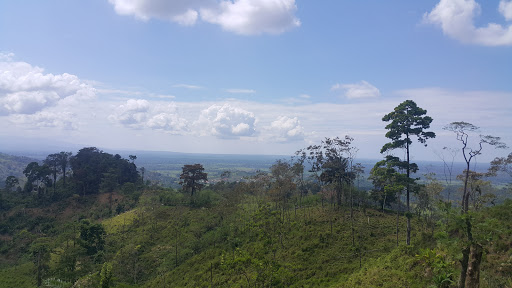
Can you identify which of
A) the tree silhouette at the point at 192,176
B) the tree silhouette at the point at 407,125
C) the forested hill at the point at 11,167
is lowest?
the forested hill at the point at 11,167

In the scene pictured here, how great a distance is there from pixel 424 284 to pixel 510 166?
58.7 feet

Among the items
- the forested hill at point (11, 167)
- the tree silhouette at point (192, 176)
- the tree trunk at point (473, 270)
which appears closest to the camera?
the tree trunk at point (473, 270)

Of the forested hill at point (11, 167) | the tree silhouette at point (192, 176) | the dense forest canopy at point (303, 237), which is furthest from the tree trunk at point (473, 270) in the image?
the forested hill at point (11, 167)

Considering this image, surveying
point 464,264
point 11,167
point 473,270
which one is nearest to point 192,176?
point 464,264

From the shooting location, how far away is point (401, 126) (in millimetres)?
23453

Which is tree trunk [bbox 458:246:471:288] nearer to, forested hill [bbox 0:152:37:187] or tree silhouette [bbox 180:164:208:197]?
tree silhouette [bbox 180:164:208:197]

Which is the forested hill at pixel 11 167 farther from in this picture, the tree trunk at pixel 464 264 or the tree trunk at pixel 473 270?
the tree trunk at pixel 473 270

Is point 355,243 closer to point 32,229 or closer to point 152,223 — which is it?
point 152,223

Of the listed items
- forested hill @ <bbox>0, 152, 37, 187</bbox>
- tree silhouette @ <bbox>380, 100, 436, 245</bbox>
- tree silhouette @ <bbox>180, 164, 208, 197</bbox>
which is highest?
tree silhouette @ <bbox>380, 100, 436, 245</bbox>

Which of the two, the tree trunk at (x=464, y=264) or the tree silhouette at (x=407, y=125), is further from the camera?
the tree silhouette at (x=407, y=125)

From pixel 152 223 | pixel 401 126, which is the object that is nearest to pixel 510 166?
pixel 401 126

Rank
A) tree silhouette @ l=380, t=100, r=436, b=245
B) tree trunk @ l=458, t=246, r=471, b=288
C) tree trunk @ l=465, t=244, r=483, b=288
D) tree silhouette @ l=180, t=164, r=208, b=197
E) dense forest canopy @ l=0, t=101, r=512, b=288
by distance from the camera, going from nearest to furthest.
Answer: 1. tree trunk @ l=458, t=246, r=471, b=288
2. tree trunk @ l=465, t=244, r=483, b=288
3. dense forest canopy @ l=0, t=101, r=512, b=288
4. tree silhouette @ l=380, t=100, r=436, b=245
5. tree silhouette @ l=180, t=164, r=208, b=197

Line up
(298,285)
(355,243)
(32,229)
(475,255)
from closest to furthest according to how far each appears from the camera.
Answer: (475,255), (298,285), (355,243), (32,229)

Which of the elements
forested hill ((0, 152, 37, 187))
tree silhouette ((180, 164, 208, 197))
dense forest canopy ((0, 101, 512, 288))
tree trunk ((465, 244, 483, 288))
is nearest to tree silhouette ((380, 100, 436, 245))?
dense forest canopy ((0, 101, 512, 288))
